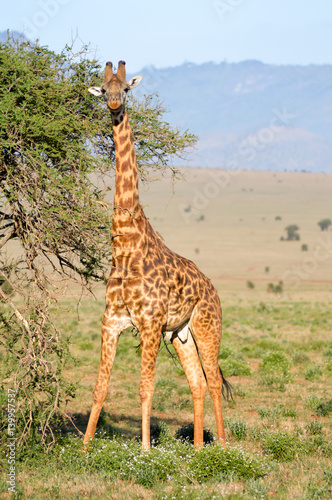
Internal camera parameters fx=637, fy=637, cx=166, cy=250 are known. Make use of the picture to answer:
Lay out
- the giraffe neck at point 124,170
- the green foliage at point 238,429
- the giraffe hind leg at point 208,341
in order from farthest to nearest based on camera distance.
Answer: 1. the green foliage at point 238,429
2. the giraffe hind leg at point 208,341
3. the giraffe neck at point 124,170

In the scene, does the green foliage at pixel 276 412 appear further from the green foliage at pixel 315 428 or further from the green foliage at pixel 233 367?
the green foliage at pixel 233 367

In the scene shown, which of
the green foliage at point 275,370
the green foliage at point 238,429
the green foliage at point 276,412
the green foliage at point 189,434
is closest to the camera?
the green foliage at point 189,434

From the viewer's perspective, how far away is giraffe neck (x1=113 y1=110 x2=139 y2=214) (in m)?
8.74

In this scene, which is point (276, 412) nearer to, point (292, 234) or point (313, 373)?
point (313, 373)

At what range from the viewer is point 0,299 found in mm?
9180

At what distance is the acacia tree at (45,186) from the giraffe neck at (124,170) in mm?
252

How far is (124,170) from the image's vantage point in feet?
28.8

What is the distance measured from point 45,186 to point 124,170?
3.80 ft

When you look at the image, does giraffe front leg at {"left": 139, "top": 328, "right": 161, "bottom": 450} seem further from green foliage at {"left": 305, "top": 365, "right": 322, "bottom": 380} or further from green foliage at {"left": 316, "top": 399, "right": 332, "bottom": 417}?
green foliage at {"left": 305, "top": 365, "right": 322, "bottom": 380}

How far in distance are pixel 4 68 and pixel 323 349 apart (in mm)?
16146

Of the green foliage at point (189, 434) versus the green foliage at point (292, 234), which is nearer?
the green foliage at point (189, 434)

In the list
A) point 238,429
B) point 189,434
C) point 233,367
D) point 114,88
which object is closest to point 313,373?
point 233,367

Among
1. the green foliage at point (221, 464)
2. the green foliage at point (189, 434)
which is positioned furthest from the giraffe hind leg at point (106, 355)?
the green foliage at point (189, 434)

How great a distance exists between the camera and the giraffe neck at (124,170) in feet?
28.7
